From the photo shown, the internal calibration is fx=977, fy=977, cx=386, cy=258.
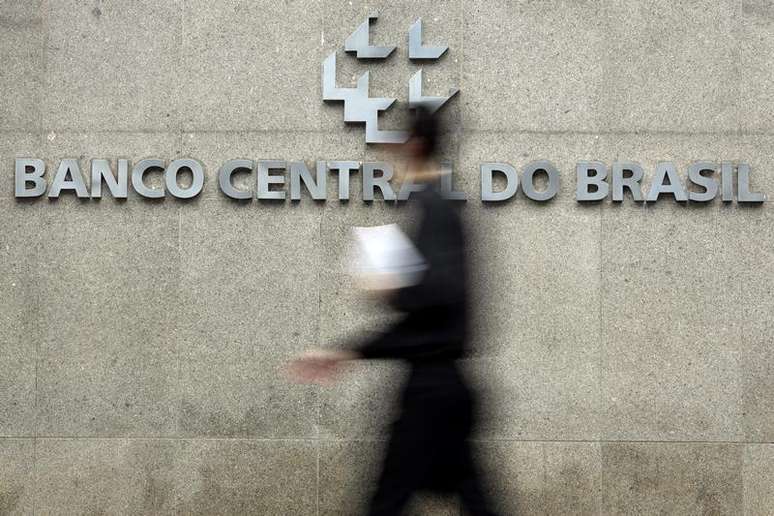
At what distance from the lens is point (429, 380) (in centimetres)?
374

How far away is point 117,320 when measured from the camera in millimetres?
6648

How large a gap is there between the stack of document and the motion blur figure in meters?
0.02

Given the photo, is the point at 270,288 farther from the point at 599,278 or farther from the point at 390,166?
the point at 599,278

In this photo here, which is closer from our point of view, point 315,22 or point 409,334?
point 409,334

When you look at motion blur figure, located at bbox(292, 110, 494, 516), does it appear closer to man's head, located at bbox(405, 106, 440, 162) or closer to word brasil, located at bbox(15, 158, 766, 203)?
man's head, located at bbox(405, 106, 440, 162)

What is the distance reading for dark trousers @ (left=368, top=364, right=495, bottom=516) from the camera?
3725 mm

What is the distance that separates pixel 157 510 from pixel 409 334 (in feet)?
11.7

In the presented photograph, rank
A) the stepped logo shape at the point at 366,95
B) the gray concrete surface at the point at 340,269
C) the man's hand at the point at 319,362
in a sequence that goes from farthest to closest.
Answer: the stepped logo shape at the point at 366,95, the gray concrete surface at the point at 340,269, the man's hand at the point at 319,362

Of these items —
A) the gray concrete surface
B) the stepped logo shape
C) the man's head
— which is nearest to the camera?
the man's head

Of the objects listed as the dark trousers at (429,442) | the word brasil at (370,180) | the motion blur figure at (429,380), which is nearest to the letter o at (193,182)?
the word brasil at (370,180)

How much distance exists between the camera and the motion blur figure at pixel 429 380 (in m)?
3.72

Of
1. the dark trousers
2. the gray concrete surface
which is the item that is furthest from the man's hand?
the gray concrete surface

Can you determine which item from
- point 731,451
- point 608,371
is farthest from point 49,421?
point 731,451

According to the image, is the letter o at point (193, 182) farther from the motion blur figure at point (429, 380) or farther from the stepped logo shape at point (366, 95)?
the motion blur figure at point (429, 380)
